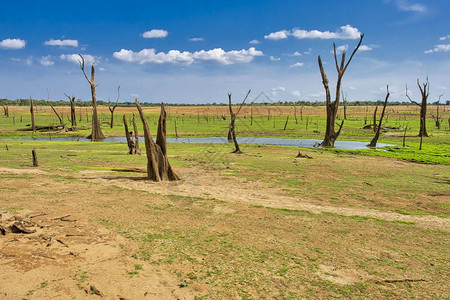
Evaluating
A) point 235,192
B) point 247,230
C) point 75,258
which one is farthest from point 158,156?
point 75,258

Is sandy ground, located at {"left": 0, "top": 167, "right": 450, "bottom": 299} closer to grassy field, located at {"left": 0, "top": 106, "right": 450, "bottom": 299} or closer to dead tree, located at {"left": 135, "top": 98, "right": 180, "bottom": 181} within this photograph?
grassy field, located at {"left": 0, "top": 106, "right": 450, "bottom": 299}

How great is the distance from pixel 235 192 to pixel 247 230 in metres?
4.84

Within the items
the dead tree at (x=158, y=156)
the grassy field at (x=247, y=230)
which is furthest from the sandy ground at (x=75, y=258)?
the dead tree at (x=158, y=156)

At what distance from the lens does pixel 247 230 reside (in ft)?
31.9

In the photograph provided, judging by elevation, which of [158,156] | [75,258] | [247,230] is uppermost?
[158,156]

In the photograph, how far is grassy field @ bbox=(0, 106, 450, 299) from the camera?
6703mm

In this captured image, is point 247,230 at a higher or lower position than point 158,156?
lower

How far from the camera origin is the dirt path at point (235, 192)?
11586 mm

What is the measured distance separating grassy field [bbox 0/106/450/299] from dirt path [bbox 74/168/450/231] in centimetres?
5

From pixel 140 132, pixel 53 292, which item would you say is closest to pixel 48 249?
pixel 53 292

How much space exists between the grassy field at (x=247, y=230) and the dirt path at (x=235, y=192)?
0.16 ft

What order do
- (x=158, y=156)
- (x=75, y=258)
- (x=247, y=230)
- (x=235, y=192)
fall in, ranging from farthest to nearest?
(x=158, y=156), (x=235, y=192), (x=247, y=230), (x=75, y=258)

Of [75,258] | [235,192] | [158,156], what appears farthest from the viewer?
[158,156]

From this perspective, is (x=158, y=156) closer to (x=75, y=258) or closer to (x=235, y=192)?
(x=235, y=192)
